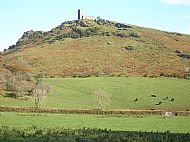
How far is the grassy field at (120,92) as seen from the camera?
299ft

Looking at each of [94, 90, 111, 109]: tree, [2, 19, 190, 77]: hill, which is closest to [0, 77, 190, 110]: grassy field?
Result: [94, 90, 111, 109]: tree

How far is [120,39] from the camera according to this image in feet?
654

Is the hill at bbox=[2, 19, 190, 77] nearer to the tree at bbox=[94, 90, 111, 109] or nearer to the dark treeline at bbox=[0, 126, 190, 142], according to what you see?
the tree at bbox=[94, 90, 111, 109]

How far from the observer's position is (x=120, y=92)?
349 ft

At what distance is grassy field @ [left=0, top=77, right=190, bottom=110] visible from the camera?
299 feet

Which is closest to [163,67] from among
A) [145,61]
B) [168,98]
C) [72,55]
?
[145,61]

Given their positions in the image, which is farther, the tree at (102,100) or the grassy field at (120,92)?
the grassy field at (120,92)

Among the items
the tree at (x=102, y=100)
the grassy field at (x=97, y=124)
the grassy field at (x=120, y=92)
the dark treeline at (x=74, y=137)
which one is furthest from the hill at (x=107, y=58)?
the dark treeline at (x=74, y=137)

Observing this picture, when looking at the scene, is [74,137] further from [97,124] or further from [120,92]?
[120,92]

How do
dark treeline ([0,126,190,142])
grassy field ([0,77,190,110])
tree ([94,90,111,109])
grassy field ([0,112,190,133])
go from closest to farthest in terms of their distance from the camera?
dark treeline ([0,126,190,142]) → grassy field ([0,112,190,133]) → tree ([94,90,111,109]) → grassy field ([0,77,190,110])

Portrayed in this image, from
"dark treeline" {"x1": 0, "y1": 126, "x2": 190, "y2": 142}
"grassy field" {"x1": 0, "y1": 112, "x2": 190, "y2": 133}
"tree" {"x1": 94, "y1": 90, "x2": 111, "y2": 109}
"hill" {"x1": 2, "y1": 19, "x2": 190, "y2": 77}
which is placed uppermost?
Answer: "hill" {"x1": 2, "y1": 19, "x2": 190, "y2": 77}

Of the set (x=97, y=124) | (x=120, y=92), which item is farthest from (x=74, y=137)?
(x=120, y=92)

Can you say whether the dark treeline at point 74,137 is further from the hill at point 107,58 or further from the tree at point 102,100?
the hill at point 107,58

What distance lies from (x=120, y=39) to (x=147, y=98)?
10256 cm
